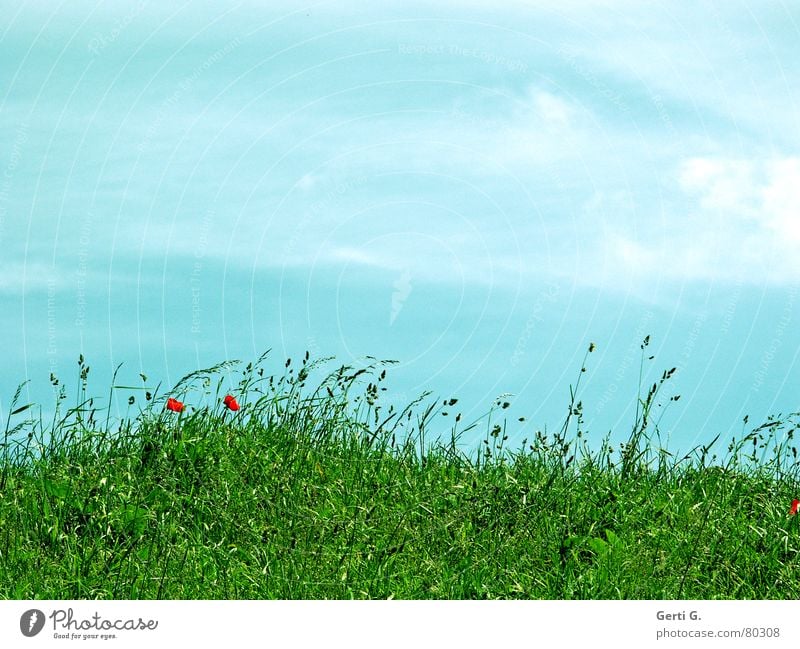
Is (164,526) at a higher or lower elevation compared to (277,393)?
lower

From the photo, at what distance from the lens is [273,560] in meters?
4.22

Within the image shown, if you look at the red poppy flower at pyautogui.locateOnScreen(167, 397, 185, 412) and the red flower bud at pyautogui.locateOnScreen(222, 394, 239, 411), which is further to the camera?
the red flower bud at pyautogui.locateOnScreen(222, 394, 239, 411)

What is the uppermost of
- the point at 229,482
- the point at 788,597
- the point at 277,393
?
the point at 277,393

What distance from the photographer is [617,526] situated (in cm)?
471

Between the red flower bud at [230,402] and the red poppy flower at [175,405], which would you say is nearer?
the red poppy flower at [175,405]

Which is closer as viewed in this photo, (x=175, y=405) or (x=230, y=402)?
(x=175, y=405)

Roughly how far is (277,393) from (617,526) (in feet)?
6.73

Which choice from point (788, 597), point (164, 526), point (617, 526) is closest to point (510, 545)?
point (617, 526)

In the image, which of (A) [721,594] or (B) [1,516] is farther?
(B) [1,516]

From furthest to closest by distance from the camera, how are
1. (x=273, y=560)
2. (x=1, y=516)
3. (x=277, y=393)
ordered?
(x=277, y=393) < (x=1, y=516) < (x=273, y=560)
